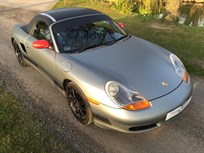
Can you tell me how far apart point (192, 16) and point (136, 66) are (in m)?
9.76

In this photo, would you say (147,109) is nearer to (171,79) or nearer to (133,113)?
(133,113)

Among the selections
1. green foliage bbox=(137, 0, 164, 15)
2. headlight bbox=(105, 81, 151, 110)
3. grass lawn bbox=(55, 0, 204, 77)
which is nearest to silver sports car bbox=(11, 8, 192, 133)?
headlight bbox=(105, 81, 151, 110)

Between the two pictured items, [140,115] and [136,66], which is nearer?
[140,115]

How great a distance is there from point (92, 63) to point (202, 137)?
201cm

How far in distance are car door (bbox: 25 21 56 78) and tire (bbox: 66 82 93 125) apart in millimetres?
617

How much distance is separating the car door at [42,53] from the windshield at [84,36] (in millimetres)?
242

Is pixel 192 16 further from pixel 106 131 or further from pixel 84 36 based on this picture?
pixel 106 131

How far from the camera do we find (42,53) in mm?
4633

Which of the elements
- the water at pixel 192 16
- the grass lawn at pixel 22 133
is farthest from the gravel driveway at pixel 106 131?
the water at pixel 192 16

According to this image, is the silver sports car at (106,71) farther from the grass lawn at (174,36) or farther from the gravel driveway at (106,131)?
the grass lawn at (174,36)

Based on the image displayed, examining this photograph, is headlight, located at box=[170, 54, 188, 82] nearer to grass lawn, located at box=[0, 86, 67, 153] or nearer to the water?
grass lawn, located at box=[0, 86, 67, 153]

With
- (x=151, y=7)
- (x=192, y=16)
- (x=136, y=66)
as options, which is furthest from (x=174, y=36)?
(x=192, y=16)

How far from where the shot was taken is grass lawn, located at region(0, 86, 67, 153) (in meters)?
3.56

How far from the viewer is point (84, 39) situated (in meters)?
4.37
